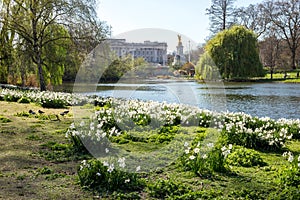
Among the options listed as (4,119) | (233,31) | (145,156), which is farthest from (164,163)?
(233,31)

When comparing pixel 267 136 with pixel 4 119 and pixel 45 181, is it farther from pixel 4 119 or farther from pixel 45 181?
pixel 4 119

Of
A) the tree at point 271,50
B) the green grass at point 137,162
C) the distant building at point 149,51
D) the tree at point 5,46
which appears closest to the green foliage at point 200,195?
the green grass at point 137,162

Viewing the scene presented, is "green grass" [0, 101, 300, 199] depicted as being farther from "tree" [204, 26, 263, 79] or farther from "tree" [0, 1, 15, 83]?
"tree" [204, 26, 263, 79]

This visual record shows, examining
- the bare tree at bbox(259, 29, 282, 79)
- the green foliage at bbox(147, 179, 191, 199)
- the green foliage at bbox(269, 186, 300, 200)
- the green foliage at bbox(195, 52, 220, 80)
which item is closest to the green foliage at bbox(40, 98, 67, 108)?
the green foliage at bbox(147, 179, 191, 199)

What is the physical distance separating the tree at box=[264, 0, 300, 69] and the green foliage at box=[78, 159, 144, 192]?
5215 cm

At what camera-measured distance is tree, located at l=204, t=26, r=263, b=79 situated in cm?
3416

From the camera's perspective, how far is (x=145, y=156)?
587 centimetres

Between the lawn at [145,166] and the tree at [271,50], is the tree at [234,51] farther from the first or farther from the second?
the lawn at [145,166]

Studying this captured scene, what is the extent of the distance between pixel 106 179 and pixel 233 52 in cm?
3161

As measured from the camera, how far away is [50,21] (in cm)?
1833

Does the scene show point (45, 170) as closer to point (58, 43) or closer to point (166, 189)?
point (166, 189)

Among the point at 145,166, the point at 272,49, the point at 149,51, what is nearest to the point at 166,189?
the point at 145,166

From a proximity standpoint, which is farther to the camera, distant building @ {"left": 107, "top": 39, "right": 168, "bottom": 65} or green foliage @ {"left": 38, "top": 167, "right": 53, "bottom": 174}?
distant building @ {"left": 107, "top": 39, "right": 168, "bottom": 65}

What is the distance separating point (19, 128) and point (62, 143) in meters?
2.04
